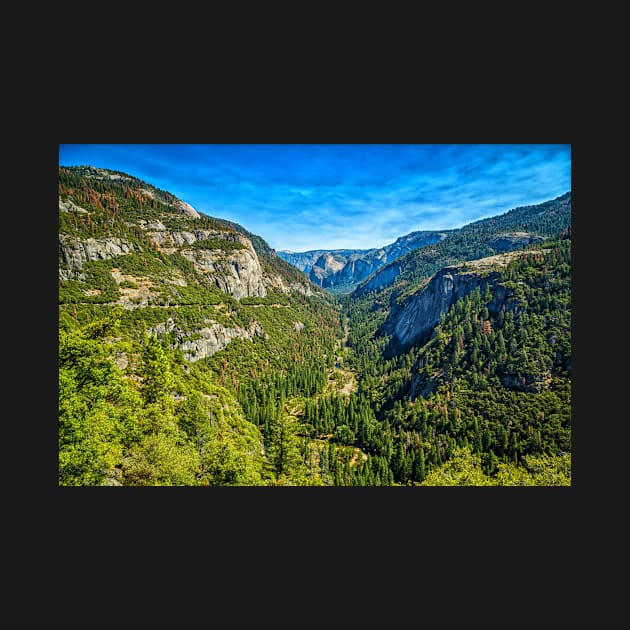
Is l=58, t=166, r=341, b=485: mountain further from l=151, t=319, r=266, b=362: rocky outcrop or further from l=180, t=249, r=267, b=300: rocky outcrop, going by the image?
l=180, t=249, r=267, b=300: rocky outcrop

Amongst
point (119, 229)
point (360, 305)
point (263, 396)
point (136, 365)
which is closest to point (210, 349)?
point (263, 396)

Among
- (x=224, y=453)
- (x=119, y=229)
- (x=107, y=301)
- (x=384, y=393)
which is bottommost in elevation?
(x=384, y=393)

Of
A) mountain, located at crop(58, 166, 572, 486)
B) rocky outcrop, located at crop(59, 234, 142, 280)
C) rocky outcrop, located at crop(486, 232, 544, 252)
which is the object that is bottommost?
mountain, located at crop(58, 166, 572, 486)

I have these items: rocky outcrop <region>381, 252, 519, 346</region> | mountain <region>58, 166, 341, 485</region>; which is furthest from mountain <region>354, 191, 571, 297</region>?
mountain <region>58, 166, 341, 485</region>

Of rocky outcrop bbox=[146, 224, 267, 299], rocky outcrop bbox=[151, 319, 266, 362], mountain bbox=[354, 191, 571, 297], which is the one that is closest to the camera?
rocky outcrop bbox=[151, 319, 266, 362]

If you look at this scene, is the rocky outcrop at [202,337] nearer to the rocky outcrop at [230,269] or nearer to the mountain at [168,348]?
the mountain at [168,348]

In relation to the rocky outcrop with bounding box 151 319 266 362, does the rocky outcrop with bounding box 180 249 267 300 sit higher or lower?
higher

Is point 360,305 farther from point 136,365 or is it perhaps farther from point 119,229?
point 136,365

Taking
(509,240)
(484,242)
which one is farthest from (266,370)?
(484,242)
